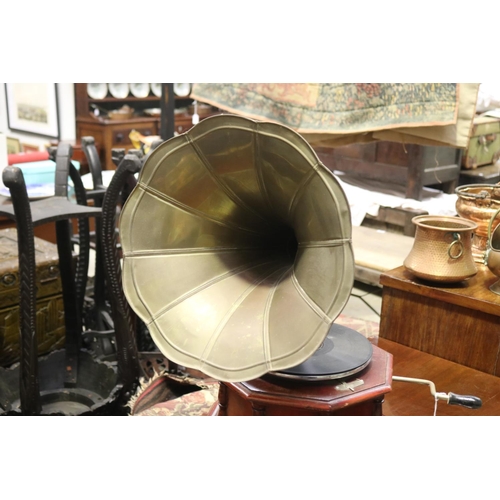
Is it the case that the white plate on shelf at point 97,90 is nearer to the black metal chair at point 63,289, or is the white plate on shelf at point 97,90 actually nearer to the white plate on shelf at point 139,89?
the white plate on shelf at point 139,89

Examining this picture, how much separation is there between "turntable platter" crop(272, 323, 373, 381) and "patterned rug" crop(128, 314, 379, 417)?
1.80 feet

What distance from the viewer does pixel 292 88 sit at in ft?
12.2

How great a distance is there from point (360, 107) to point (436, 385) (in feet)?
7.15

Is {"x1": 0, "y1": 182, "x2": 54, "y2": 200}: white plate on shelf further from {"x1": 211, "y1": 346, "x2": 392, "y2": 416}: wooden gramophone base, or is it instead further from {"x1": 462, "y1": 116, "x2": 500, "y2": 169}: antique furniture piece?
{"x1": 462, "y1": 116, "x2": 500, "y2": 169}: antique furniture piece

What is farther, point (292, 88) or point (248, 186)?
point (292, 88)

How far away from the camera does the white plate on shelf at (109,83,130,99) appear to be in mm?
5324

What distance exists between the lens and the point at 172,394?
1970mm

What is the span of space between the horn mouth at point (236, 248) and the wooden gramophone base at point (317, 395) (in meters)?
0.11

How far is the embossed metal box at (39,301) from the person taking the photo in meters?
2.35

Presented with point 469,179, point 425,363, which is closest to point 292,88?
point 469,179

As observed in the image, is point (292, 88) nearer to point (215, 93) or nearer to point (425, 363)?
point (215, 93)

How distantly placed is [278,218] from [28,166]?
7.64ft

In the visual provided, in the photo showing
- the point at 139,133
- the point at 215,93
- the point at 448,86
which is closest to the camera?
the point at 448,86

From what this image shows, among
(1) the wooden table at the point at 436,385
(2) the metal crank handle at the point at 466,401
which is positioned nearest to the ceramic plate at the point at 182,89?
(1) the wooden table at the point at 436,385
